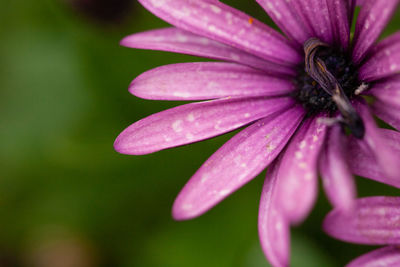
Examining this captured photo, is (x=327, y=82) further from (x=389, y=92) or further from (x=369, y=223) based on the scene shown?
(x=369, y=223)

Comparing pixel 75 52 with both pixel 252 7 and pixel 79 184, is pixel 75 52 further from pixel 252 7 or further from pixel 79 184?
pixel 252 7

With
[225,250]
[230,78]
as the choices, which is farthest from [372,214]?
[225,250]

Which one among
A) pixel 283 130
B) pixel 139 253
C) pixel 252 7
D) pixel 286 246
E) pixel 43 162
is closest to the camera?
pixel 286 246

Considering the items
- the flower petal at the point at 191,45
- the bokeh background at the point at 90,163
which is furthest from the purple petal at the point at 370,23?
the bokeh background at the point at 90,163

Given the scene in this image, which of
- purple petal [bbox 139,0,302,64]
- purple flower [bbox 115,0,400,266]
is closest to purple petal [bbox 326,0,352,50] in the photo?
purple flower [bbox 115,0,400,266]

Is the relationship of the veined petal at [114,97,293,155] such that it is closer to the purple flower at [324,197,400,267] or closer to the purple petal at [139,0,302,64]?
the purple petal at [139,0,302,64]

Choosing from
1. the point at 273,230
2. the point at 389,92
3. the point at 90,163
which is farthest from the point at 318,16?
the point at 90,163

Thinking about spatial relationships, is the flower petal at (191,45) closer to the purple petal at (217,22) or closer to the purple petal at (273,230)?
the purple petal at (217,22)
